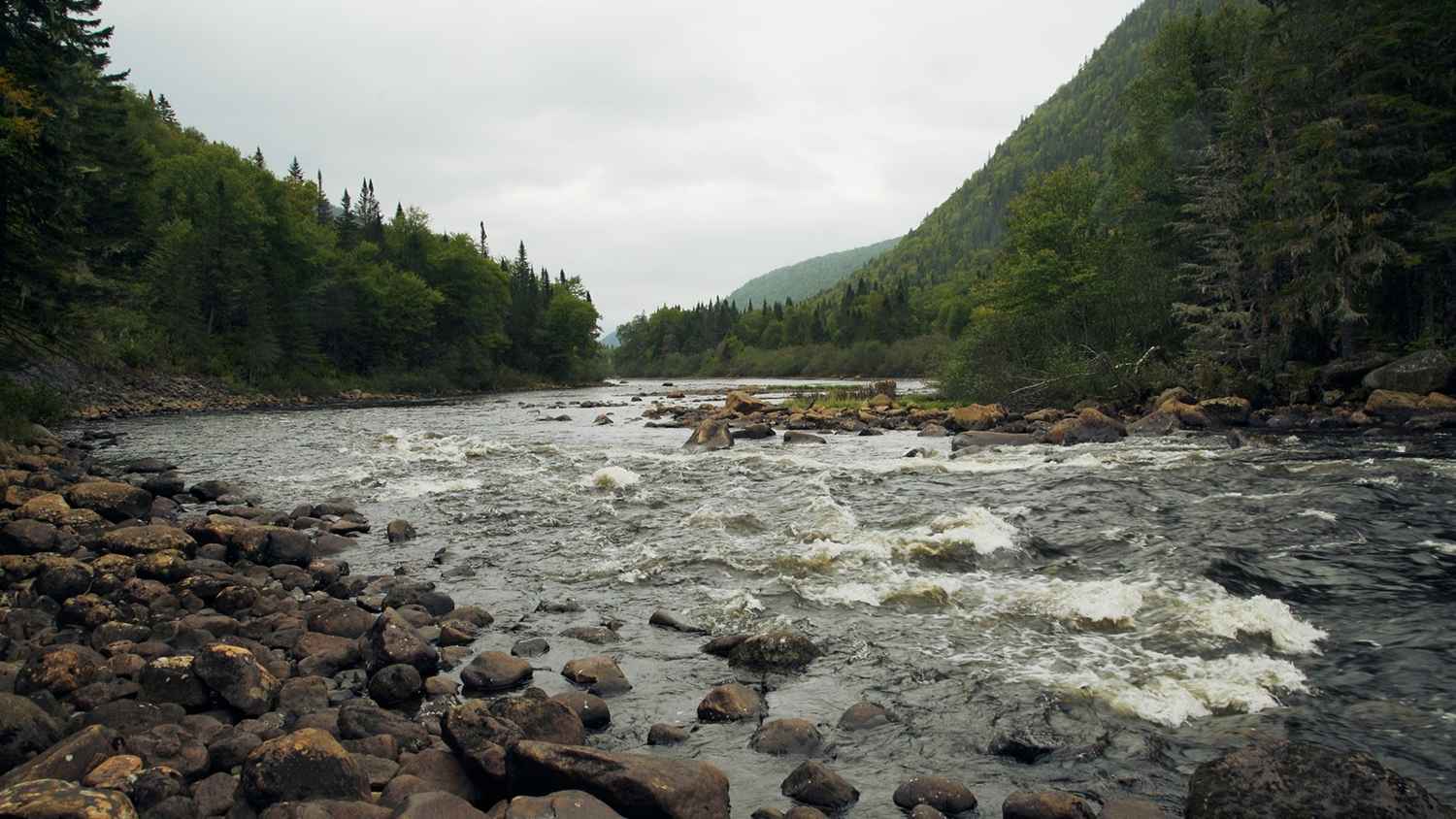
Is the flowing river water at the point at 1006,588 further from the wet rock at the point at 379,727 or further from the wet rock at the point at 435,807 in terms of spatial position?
the wet rock at the point at 435,807

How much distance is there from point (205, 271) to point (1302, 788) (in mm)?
66068

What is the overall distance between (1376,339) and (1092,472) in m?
21.9

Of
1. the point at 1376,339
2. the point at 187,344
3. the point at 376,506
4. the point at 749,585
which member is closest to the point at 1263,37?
the point at 1376,339

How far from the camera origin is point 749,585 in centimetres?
992

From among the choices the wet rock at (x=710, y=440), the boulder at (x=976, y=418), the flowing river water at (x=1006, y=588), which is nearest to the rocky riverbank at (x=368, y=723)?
the flowing river water at (x=1006, y=588)

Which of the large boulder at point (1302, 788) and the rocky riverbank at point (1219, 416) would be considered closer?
the large boulder at point (1302, 788)

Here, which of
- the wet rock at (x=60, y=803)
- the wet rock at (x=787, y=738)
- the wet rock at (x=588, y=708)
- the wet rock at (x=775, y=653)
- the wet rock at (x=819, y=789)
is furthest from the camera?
the wet rock at (x=775, y=653)

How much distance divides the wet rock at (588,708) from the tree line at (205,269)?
47.7 feet

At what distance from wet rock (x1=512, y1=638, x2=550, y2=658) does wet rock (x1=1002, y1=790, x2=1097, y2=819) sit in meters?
4.81

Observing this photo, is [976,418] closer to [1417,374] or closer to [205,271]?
[1417,374]

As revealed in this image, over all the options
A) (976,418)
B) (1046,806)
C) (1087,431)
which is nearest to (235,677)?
(1046,806)

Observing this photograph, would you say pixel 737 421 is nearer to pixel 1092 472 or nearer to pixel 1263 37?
pixel 1092 472

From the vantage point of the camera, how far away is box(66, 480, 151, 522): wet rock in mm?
12469

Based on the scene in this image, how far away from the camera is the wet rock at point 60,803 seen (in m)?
3.86
